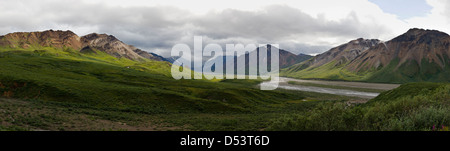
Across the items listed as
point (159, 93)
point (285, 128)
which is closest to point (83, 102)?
point (159, 93)

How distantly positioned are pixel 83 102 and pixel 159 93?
21.6 meters

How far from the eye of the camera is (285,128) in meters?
23.2
